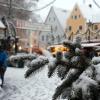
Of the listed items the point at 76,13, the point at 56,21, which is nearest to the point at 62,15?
the point at 56,21

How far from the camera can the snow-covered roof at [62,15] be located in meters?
69.0

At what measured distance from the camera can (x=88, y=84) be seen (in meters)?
1.77

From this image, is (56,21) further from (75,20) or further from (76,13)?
(76,13)

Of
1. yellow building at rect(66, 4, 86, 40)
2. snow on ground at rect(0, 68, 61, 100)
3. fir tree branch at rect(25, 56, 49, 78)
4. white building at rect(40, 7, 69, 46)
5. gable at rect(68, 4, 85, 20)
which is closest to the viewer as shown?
fir tree branch at rect(25, 56, 49, 78)

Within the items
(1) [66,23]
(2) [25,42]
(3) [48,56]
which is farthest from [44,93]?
(1) [66,23]

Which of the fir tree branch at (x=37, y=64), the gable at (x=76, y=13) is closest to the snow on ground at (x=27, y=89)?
the fir tree branch at (x=37, y=64)

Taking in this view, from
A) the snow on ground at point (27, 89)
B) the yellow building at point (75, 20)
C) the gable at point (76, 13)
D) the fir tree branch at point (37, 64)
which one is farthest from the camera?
the gable at point (76, 13)

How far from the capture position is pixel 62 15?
70.2 metres

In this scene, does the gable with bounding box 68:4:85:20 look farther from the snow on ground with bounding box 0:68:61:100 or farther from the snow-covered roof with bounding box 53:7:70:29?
the snow on ground with bounding box 0:68:61:100

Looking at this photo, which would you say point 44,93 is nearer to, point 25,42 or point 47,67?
point 47,67

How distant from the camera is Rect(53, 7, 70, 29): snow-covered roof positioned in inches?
2716

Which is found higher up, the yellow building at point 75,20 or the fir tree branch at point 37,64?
the yellow building at point 75,20

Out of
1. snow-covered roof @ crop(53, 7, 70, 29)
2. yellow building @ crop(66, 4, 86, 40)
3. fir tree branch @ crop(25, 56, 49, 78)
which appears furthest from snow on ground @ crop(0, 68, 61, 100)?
snow-covered roof @ crop(53, 7, 70, 29)

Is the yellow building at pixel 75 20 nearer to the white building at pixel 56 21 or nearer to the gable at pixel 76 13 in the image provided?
the gable at pixel 76 13
